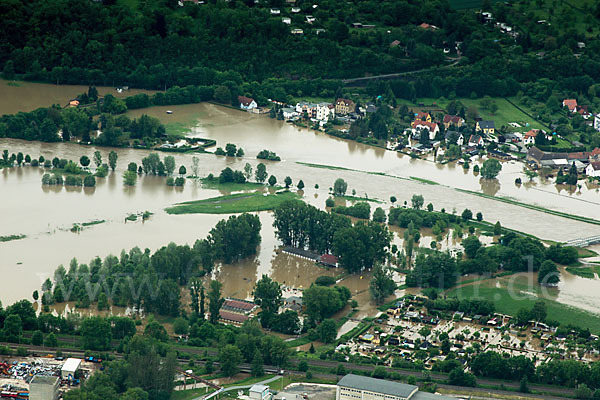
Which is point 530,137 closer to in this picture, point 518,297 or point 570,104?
point 570,104

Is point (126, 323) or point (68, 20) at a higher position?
point (68, 20)

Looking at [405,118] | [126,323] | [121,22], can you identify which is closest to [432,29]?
[405,118]

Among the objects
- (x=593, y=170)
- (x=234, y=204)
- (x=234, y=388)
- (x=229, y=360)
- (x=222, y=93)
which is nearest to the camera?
(x=234, y=388)

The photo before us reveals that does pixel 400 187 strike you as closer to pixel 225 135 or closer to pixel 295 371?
pixel 225 135

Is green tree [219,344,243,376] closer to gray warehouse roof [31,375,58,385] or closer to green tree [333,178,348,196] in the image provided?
gray warehouse roof [31,375,58,385]

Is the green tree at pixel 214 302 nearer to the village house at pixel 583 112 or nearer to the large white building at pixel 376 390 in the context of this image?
the large white building at pixel 376 390

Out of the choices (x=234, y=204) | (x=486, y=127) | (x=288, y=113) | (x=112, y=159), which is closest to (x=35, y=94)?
(x=112, y=159)

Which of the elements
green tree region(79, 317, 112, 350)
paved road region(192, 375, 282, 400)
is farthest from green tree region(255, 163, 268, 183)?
paved road region(192, 375, 282, 400)
